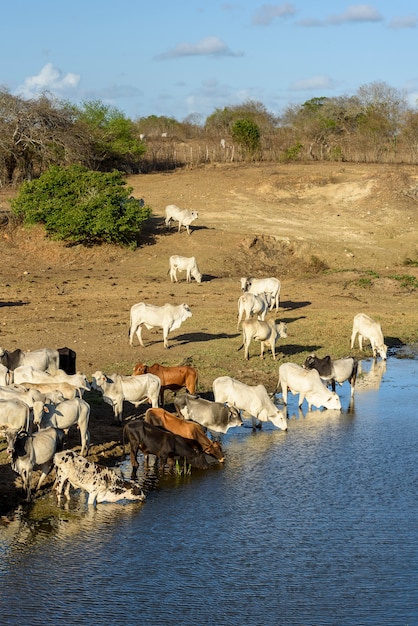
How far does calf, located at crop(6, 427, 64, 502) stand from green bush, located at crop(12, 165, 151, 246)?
2009 cm

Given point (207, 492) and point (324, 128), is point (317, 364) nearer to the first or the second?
point (207, 492)

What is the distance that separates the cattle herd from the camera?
37.8 feet

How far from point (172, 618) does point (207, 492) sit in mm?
3416

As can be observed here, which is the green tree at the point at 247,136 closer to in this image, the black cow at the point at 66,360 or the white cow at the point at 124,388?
the black cow at the point at 66,360

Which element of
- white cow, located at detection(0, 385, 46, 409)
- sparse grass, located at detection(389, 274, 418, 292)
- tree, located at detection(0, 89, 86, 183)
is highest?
tree, located at detection(0, 89, 86, 183)

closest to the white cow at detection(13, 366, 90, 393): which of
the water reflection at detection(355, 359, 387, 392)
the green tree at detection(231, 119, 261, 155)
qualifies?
the water reflection at detection(355, 359, 387, 392)

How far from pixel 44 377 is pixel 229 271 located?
654 inches

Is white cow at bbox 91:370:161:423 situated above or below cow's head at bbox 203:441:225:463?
above

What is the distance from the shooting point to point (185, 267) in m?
28.6

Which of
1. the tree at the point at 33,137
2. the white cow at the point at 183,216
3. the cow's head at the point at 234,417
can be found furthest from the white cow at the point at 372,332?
the tree at the point at 33,137

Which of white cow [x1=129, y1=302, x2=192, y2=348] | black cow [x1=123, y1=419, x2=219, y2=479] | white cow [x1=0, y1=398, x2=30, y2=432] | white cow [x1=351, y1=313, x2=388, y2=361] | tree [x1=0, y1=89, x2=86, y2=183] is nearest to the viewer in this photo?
white cow [x1=0, y1=398, x2=30, y2=432]

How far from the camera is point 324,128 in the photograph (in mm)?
61344

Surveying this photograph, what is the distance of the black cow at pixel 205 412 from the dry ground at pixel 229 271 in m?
1.11

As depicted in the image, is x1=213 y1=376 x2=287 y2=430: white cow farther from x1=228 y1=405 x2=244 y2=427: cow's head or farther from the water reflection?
the water reflection
